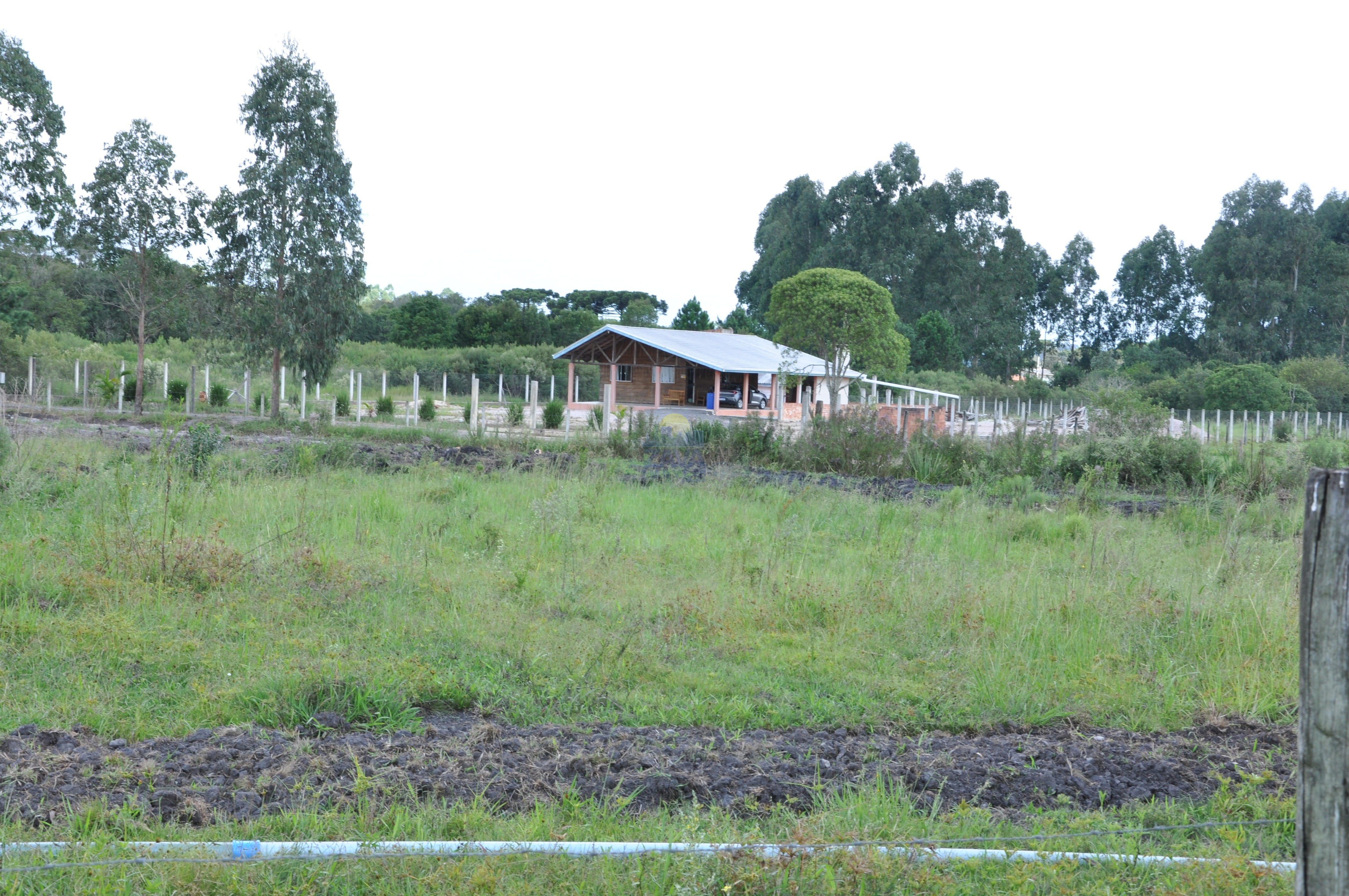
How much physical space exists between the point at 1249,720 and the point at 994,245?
243ft

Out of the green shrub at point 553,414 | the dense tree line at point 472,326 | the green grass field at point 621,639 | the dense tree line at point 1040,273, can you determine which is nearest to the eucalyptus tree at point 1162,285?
the dense tree line at point 1040,273

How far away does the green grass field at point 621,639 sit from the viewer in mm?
3184

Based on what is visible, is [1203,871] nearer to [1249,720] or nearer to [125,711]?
[1249,720]

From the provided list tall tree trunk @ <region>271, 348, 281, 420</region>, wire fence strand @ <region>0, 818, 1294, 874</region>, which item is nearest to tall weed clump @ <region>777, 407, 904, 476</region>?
wire fence strand @ <region>0, 818, 1294, 874</region>

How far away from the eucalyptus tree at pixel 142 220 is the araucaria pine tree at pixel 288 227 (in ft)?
4.56

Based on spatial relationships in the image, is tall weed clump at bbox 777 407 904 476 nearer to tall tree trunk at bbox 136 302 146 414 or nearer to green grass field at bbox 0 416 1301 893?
green grass field at bbox 0 416 1301 893

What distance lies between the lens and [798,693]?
4.98m

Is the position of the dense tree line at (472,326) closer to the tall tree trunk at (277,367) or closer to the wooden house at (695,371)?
the wooden house at (695,371)

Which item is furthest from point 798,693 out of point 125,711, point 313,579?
point 313,579

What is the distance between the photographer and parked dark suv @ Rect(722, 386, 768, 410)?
37.4 m

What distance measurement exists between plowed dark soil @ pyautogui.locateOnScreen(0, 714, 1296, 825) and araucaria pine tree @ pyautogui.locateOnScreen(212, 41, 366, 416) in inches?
954

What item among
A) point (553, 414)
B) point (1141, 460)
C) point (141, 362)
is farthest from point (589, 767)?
point (141, 362)

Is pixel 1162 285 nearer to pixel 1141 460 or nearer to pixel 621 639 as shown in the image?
pixel 1141 460

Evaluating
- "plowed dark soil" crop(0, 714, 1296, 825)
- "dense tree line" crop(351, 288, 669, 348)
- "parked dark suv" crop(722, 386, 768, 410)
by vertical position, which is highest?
"dense tree line" crop(351, 288, 669, 348)
